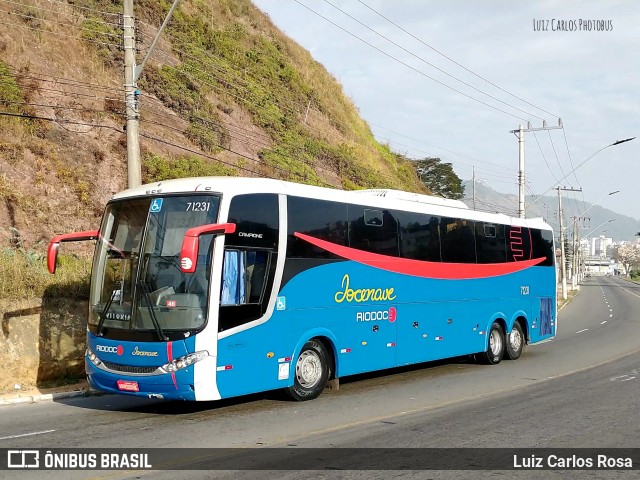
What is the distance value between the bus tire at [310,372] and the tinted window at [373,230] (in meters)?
2.03

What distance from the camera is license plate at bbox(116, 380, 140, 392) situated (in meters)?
9.88

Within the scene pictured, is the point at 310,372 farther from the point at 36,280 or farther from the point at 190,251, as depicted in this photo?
the point at 36,280

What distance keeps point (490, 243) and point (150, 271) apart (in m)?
9.82

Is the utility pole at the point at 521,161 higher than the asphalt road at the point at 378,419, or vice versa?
the utility pole at the point at 521,161

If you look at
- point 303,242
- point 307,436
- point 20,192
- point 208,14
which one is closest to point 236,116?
point 208,14

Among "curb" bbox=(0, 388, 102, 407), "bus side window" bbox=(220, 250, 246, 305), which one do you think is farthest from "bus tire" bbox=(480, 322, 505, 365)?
"curb" bbox=(0, 388, 102, 407)

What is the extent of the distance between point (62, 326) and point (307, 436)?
23.2ft

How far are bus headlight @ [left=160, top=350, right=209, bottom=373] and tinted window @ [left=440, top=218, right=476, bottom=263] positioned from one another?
7203 millimetres

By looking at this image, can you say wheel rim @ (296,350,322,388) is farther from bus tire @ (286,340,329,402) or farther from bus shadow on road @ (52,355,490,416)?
bus shadow on road @ (52,355,490,416)

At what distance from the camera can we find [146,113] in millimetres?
31125

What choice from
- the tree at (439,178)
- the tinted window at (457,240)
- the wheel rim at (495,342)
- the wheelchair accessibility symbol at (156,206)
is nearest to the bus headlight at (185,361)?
the wheelchair accessibility symbol at (156,206)

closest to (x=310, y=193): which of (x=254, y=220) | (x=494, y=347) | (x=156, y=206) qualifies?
(x=254, y=220)

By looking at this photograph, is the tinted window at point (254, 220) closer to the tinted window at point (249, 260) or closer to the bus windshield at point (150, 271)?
the tinted window at point (249, 260)

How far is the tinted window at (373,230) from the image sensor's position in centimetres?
1280
